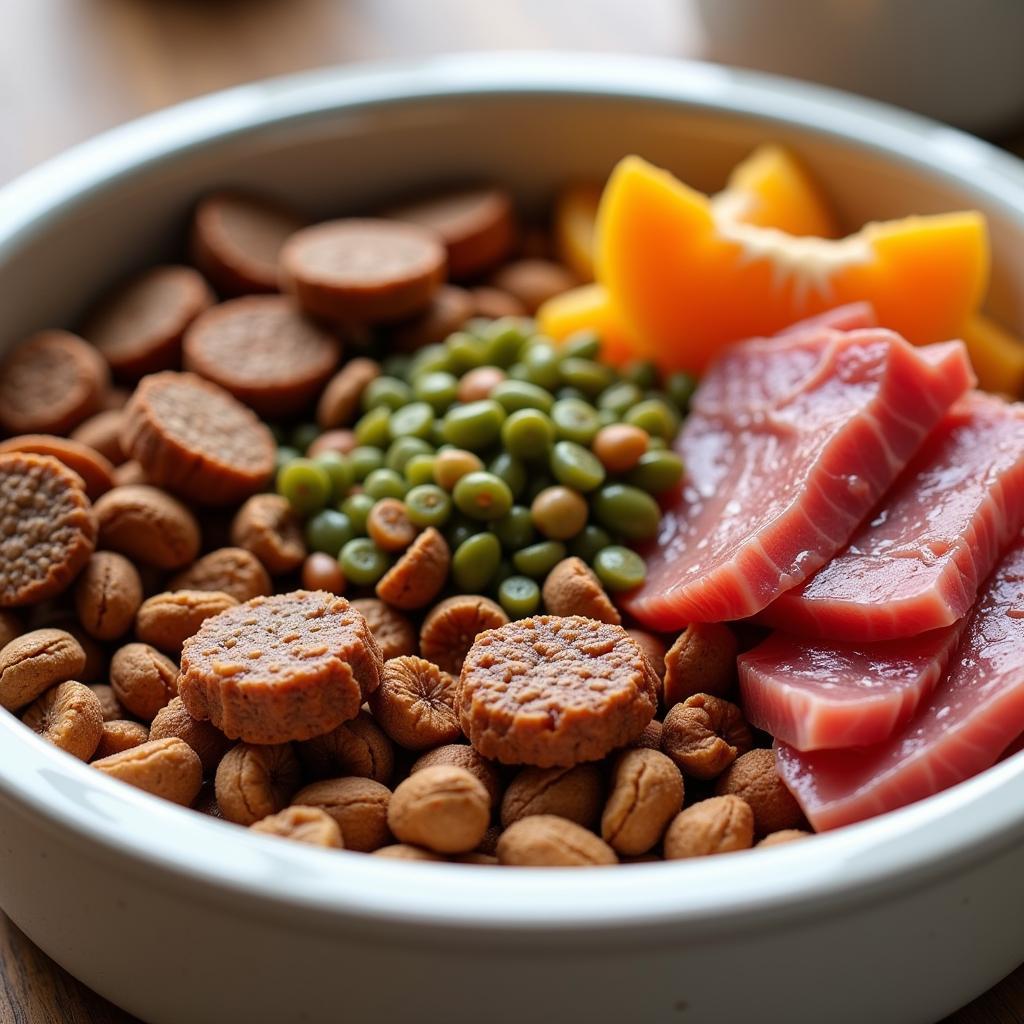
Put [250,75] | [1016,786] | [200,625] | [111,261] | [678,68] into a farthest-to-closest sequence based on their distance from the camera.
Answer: [250,75]
[678,68]
[111,261]
[200,625]
[1016,786]

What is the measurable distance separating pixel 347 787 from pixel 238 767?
6.5 inches

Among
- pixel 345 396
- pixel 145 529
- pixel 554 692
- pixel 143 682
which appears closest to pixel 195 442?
pixel 145 529

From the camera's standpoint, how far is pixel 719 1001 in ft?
5.16

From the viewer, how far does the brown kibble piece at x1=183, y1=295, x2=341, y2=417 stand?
2.82 meters

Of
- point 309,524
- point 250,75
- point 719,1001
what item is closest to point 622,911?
point 719,1001

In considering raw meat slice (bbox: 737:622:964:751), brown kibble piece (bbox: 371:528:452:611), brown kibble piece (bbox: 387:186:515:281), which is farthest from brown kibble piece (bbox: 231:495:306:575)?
brown kibble piece (bbox: 387:186:515:281)

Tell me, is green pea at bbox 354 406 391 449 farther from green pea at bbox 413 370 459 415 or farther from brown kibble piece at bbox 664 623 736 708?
brown kibble piece at bbox 664 623 736 708

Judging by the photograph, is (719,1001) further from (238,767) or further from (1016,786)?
(238,767)

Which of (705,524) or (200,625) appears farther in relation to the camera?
(705,524)

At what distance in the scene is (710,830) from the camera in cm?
185

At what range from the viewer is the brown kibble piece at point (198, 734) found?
2.01m

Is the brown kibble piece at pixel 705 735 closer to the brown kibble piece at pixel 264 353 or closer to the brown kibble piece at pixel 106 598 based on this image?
the brown kibble piece at pixel 106 598

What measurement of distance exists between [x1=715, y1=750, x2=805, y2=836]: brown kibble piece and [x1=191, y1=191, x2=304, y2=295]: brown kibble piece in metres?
1.76

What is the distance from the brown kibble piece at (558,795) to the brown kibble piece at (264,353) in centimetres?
124
